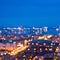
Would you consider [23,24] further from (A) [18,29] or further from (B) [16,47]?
(B) [16,47]

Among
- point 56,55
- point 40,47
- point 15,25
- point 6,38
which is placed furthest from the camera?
point 15,25

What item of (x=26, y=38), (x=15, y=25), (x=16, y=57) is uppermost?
(x=15, y=25)

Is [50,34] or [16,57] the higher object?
[50,34]

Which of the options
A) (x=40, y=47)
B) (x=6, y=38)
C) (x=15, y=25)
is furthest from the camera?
(x=15, y=25)

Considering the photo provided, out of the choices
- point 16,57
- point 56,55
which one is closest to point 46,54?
point 56,55

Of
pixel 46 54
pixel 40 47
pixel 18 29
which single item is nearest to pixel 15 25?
pixel 18 29

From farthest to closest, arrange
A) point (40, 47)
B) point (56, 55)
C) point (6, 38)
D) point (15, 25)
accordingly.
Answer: point (15, 25), point (6, 38), point (40, 47), point (56, 55)

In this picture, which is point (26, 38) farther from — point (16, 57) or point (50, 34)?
point (16, 57)

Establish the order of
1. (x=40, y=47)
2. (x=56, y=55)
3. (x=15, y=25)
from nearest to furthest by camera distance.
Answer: (x=56, y=55) → (x=40, y=47) → (x=15, y=25)

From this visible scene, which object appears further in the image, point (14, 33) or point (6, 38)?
point (14, 33)
